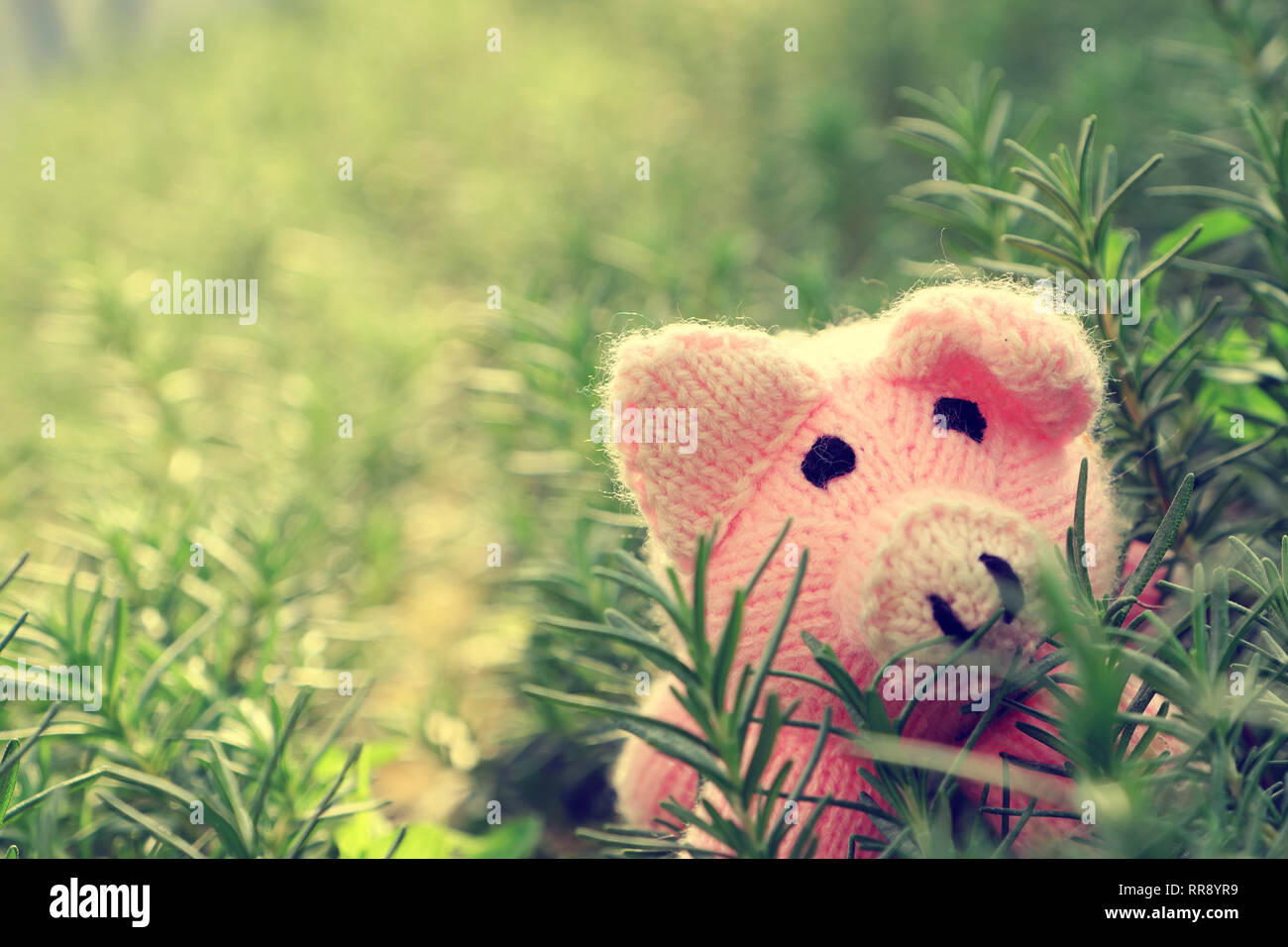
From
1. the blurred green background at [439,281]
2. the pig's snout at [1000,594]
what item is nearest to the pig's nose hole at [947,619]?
the pig's snout at [1000,594]

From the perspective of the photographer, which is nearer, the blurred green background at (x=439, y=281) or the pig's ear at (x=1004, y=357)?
the pig's ear at (x=1004, y=357)

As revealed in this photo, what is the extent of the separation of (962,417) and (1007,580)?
0.08 metres

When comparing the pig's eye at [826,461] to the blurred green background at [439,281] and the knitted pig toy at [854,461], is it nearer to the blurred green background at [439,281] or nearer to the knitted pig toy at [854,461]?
the knitted pig toy at [854,461]

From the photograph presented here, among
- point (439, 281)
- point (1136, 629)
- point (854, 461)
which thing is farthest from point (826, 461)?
point (439, 281)

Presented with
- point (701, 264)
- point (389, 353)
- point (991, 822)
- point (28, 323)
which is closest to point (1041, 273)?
point (991, 822)

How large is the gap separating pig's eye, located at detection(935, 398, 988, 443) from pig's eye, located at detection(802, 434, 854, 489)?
0.13ft

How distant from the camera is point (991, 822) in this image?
32cm

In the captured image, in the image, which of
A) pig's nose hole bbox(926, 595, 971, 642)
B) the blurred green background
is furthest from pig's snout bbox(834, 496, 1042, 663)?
the blurred green background

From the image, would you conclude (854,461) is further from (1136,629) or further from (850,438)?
(1136,629)

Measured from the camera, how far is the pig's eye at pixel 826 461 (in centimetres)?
34

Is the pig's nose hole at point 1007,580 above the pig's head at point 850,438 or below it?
below

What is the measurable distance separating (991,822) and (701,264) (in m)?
0.55

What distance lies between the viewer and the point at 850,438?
0.34 meters

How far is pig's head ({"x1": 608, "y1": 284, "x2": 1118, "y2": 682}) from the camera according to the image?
324 millimetres
